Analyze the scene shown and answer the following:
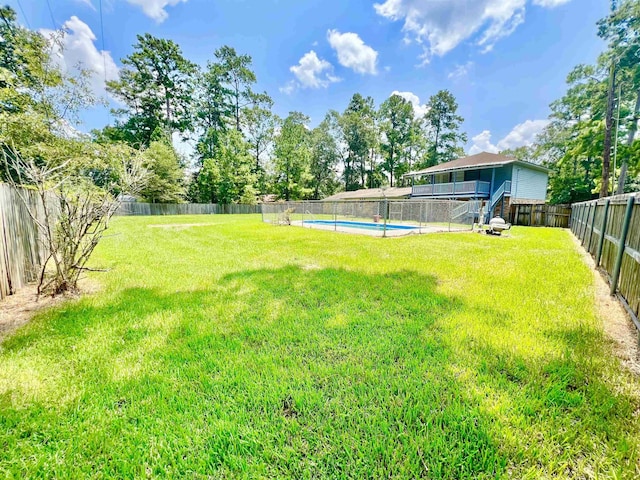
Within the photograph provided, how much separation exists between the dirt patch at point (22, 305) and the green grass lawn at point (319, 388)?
0.22m

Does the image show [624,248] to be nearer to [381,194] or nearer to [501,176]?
[501,176]

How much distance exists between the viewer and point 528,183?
62.5 feet

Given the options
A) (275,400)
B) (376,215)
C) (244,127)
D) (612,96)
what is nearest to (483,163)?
(612,96)

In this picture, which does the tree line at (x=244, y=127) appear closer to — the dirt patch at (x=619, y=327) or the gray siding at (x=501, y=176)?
the gray siding at (x=501, y=176)

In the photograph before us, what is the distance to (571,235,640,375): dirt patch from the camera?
2.28 m

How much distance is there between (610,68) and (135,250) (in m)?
24.0

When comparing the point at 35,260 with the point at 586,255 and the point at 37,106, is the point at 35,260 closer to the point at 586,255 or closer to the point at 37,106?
the point at 37,106

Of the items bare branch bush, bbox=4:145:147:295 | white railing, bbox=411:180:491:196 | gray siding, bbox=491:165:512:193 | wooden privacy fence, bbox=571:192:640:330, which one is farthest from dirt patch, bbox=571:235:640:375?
gray siding, bbox=491:165:512:193

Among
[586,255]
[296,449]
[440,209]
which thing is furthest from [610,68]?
[296,449]

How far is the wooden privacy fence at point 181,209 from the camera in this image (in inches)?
1121

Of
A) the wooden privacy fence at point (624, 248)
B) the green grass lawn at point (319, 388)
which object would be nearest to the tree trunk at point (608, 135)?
the wooden privacy fence at point (624, 248)

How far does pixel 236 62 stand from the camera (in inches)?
1353

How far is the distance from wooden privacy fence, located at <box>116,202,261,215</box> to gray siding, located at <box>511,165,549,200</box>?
27.7m

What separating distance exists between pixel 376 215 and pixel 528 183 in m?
11.8
